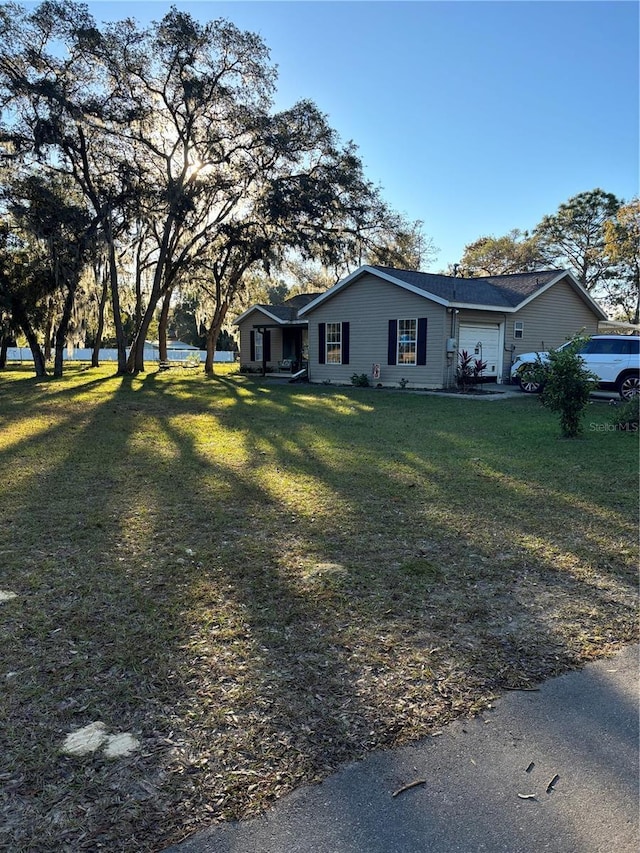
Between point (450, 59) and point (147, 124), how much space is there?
15.1 m

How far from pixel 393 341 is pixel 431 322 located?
1488mm

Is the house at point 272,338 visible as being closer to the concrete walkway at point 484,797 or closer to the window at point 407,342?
the window at point 407,342

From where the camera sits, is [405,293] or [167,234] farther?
[167,234]

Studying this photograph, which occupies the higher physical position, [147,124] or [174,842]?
[147,124]

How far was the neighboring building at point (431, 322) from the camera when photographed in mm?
15828

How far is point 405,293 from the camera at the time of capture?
1631cm

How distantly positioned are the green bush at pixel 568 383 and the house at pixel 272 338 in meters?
17.2

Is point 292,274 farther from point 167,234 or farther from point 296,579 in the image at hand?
point 296,579

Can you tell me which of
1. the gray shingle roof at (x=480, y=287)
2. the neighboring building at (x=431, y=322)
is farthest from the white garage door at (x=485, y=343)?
the gray shingle roof at (x=480, y=287)

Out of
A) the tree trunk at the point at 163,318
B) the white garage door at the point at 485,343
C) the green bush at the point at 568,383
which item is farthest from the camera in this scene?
the tree trunk at the point at 163,318

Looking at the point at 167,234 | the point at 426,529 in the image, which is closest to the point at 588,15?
the point at 426,529

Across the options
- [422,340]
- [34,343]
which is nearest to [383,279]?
[422,340]

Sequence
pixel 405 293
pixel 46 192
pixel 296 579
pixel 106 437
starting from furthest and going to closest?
pixel 46 192, pixel 405 293, pixel 106 437, pixel 296 579

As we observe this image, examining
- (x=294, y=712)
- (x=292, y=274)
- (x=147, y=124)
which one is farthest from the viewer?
(x=292, y=274)
